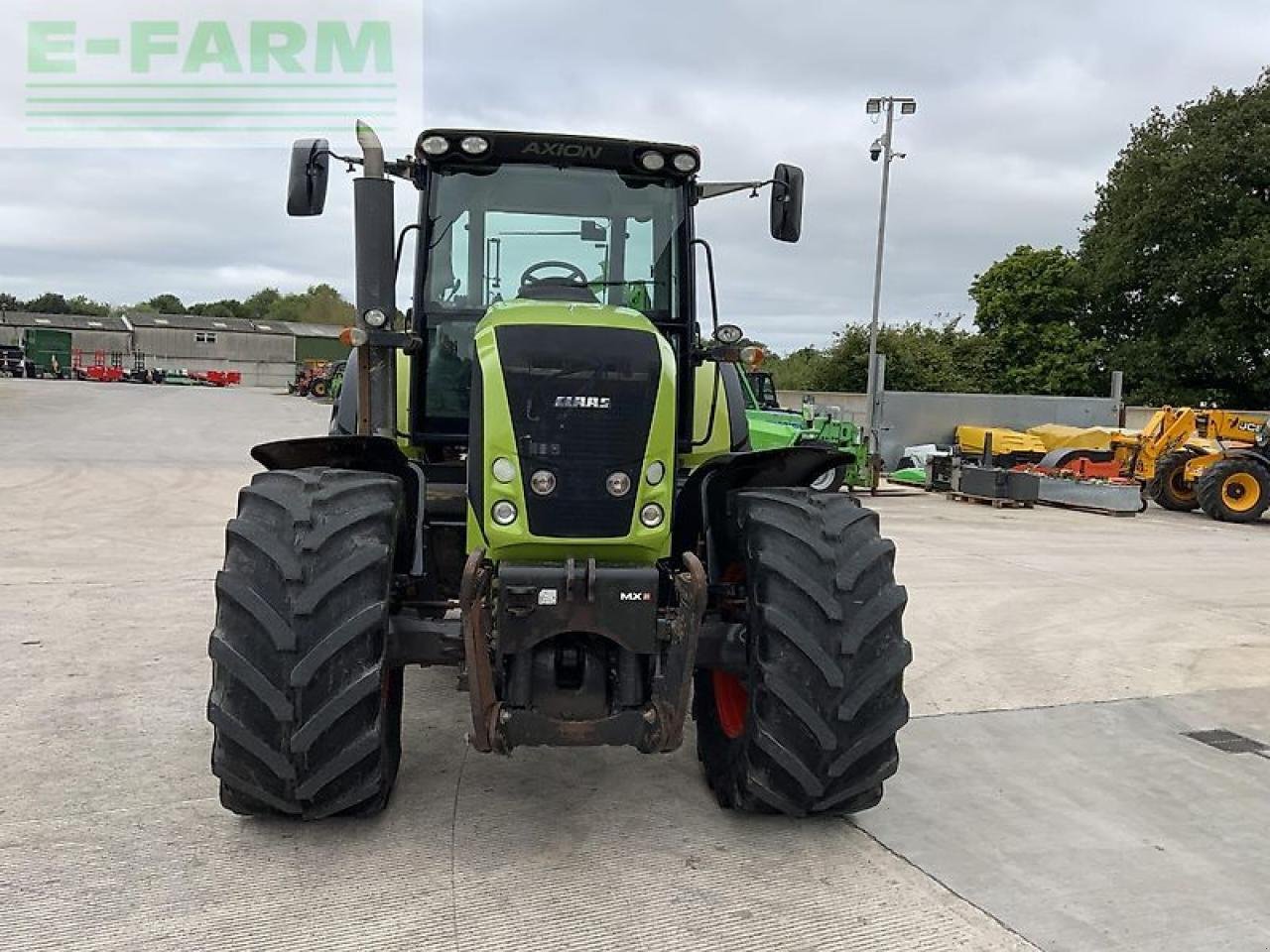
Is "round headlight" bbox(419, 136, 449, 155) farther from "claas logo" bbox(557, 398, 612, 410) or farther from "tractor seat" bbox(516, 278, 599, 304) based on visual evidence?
"claas logo" bbox(557, 398, 612, 410)

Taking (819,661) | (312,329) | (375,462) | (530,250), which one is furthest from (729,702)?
(312,329)

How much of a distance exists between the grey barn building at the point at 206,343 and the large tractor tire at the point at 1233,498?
201ft

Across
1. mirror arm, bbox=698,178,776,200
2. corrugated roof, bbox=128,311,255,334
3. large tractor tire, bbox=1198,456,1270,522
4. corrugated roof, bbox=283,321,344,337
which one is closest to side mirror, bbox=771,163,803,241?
mirror arm, bbox=698,178,776,200

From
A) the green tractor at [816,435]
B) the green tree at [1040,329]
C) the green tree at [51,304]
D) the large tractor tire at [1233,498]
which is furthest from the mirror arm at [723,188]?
the green tree at [51,304]

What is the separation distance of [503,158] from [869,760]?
2764 millimetres

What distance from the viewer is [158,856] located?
3480 mm

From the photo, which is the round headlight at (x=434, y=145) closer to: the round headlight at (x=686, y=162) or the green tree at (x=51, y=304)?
the round headlight at (x=686, y=162)

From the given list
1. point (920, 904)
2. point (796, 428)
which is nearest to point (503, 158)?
point (920, 904)

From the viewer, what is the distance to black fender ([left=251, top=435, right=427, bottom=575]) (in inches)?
158

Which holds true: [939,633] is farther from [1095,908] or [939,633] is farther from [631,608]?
[631,608]

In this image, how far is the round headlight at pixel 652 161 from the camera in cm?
438

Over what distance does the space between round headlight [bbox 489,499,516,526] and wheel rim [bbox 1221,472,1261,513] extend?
15786mm

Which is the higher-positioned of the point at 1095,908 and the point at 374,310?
the point at 374,310

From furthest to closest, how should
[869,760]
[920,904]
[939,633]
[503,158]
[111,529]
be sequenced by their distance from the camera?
[111,529] < [939,633] < [503,158] < [869,760] < [920,904]
